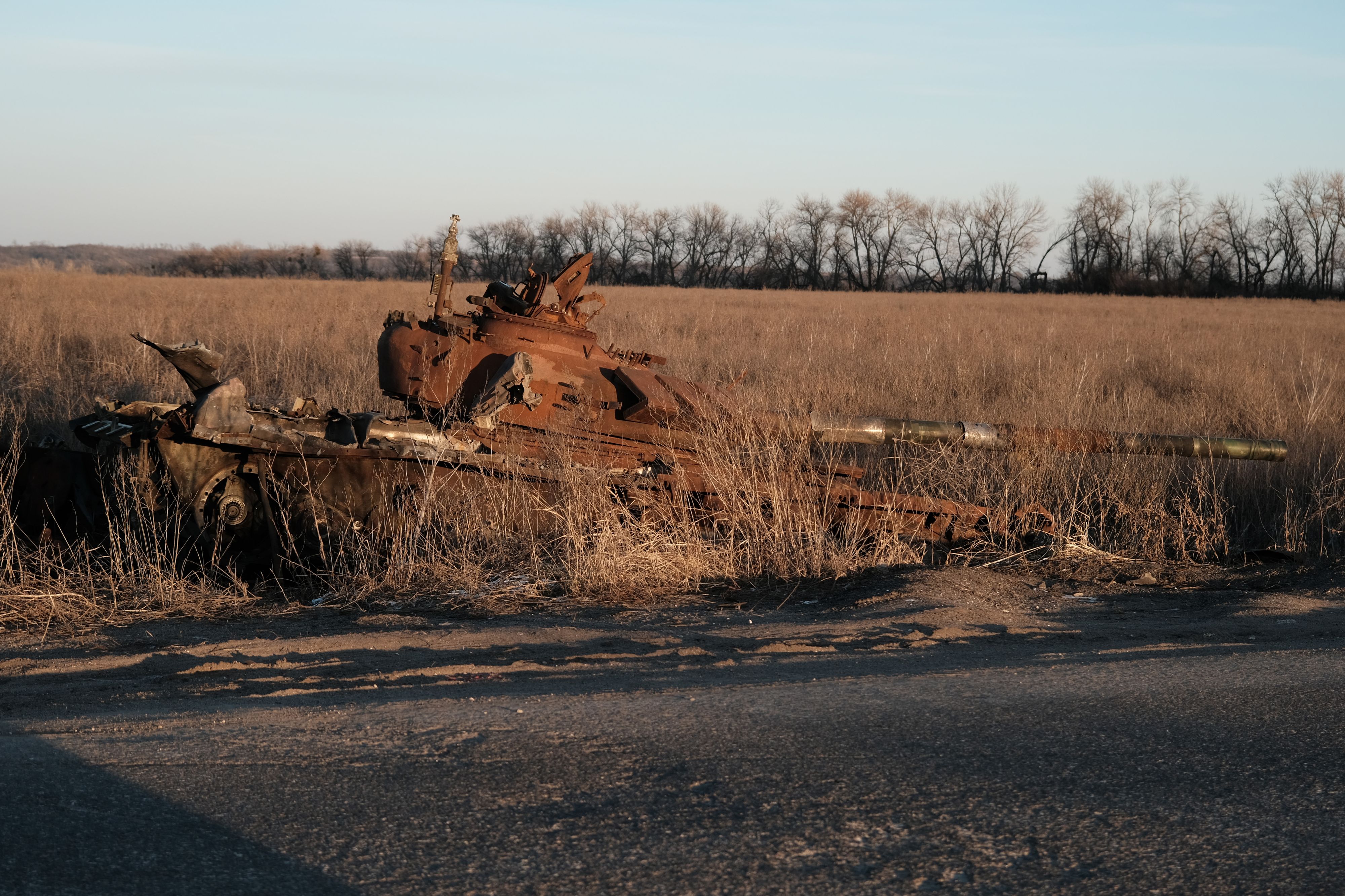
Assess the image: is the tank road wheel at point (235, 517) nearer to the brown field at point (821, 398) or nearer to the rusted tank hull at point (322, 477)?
the rusted tank hull at point (322, 477)

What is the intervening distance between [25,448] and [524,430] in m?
3.14

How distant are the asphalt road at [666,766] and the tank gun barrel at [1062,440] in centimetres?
349

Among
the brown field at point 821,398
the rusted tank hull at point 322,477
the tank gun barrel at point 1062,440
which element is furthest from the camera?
the tank gun barrel at point 1062,440

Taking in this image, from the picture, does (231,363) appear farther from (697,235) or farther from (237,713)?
(697,235)

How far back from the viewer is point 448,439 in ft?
22.5

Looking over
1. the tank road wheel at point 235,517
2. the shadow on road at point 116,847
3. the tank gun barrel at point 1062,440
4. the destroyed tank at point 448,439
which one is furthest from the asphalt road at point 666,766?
the tank gun barrel at point 1062,440

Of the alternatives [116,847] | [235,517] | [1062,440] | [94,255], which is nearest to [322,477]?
[235,517]

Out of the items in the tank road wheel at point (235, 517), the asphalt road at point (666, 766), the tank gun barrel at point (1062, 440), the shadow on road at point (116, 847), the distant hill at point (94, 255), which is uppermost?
the distant hill at point (94, 255)

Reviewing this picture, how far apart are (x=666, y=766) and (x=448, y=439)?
3836 mm

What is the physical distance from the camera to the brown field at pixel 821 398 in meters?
6.44

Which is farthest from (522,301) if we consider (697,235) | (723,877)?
(697,235)

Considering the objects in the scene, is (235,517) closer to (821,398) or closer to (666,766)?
(666,766)

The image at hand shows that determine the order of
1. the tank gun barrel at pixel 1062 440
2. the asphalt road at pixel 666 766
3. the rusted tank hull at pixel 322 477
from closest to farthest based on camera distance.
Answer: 1. the asphalt road at pixel 666 766
2. the rusted tank hull at pixel 322 477
3. the tank gun barrel at pixel 1062 440

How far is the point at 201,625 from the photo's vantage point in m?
5.67
